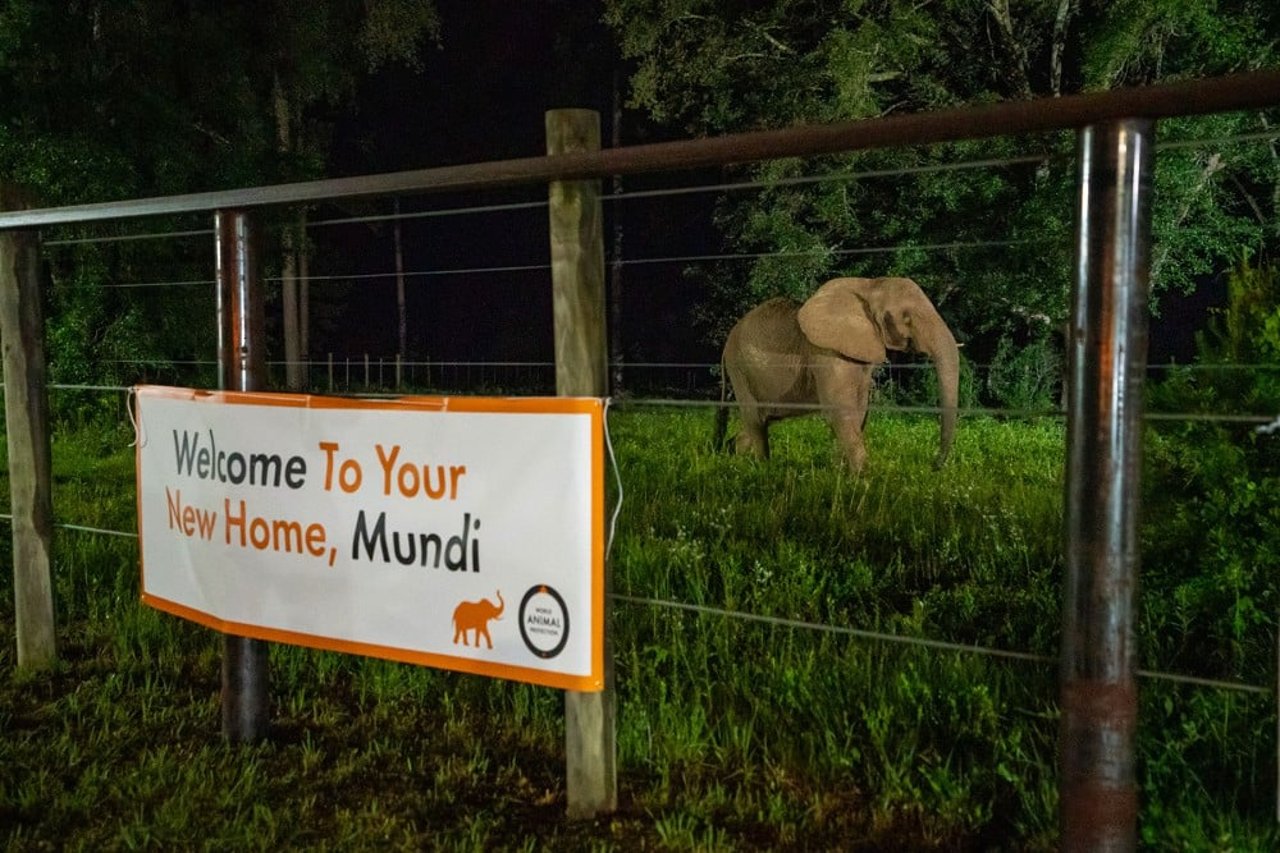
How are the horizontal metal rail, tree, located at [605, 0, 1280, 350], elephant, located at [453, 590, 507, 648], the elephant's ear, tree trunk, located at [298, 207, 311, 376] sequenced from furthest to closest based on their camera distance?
tree trunk, located at [298, 207, 311, 376] < tree, located at [605, 0, 1280, 350] < the elephant's ear < elephant, located at [453, 590, 507, 648] < the horizontal metal rail

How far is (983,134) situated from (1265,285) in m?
1.90

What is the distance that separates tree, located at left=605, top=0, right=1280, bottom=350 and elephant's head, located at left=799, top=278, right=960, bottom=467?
6949mm

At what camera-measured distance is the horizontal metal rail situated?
2189mm

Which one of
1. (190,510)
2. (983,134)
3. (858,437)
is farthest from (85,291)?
(983,134)

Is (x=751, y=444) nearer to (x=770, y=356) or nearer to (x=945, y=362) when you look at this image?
(x=770, y=356)

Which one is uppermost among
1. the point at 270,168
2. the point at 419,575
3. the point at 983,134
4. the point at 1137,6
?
the point at 1137,6

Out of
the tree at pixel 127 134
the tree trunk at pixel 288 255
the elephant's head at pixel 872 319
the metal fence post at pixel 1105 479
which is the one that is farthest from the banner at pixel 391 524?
the tree trunk at pixel 288 255

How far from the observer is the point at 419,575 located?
10.5 feet

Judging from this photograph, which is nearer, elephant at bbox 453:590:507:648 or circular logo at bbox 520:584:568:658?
circular logo at bbox 520:584:568:658

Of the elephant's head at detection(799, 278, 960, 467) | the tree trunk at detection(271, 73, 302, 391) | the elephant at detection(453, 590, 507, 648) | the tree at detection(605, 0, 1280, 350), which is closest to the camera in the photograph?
the elephant at detection(453, 590, 507, 648)

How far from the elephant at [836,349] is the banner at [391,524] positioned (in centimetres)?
546

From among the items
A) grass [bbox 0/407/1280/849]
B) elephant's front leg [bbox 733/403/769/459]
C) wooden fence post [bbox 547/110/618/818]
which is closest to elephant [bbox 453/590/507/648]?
wooden fence post [bbox 547/110/618/818]

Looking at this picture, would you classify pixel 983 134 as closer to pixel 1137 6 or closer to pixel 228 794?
pixel 228 794

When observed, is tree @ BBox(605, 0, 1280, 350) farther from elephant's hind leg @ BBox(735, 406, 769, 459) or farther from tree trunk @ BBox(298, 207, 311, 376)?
elephant's hind leg @ BBox(735, 406, 769, 459)
